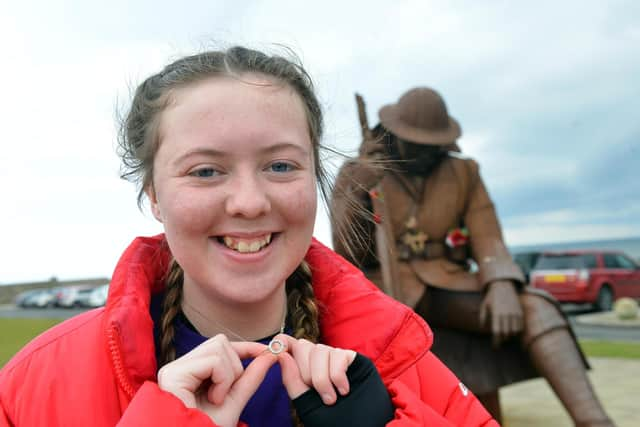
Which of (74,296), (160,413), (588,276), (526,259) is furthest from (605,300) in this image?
(74,296)

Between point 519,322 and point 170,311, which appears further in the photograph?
point 519,322

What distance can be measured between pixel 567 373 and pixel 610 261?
1153cm

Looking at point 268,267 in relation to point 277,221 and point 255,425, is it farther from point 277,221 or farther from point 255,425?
point 255,425

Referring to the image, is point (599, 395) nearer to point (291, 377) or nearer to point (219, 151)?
point (291, 377)

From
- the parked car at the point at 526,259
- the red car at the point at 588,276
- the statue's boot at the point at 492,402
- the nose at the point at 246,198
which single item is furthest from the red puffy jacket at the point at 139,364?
the parked car at the point at 526,259

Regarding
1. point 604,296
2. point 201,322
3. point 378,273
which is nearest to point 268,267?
point 201,322

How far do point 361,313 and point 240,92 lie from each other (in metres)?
0.64

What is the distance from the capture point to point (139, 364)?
1.52 metres

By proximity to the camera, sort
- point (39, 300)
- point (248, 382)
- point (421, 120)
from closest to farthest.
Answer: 1. point (248, 382)
2. point (421, 120)
3. point (39, 300)

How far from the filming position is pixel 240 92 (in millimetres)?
1597

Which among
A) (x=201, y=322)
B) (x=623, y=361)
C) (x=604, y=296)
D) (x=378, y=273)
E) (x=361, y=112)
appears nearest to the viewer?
(x=201, y=322)

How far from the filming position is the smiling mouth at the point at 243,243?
158cm

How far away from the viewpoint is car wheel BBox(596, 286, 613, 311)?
1495 centimetres

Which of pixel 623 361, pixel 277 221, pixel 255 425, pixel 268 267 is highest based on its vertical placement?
pixel 277 221
